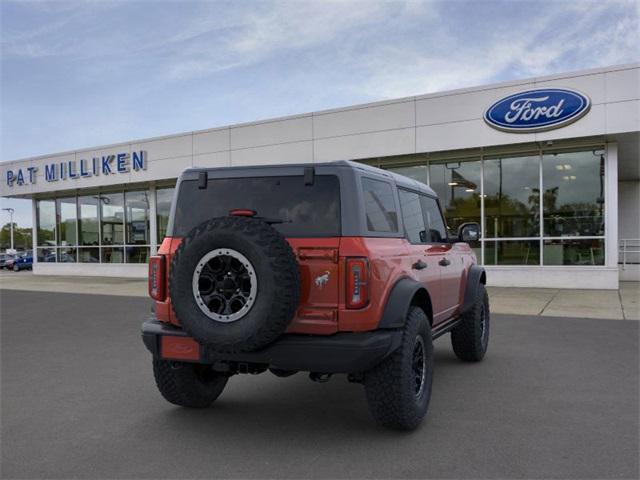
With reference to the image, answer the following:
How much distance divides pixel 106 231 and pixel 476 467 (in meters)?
23.1

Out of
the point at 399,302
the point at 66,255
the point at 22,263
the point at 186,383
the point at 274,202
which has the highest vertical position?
the point at 274,202

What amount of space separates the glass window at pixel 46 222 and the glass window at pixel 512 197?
66.5ft

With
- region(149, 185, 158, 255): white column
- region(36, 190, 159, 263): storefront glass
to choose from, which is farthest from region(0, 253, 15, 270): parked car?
region(149, 185, 158, 255): white column

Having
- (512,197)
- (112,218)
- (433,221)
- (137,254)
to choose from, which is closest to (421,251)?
(433,221)

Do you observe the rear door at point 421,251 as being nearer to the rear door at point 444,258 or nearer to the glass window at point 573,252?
the rear door at point 444,258

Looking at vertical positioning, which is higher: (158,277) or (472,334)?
(158,277)

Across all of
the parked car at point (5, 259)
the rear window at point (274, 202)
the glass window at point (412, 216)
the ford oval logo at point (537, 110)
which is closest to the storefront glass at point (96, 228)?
the parked car at point (5, 259)

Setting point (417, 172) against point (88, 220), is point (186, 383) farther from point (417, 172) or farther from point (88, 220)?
point (88, 220)

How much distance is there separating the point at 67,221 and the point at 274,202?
24460mm

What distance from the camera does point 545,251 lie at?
14.9 m

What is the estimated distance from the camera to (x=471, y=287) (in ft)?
20.0

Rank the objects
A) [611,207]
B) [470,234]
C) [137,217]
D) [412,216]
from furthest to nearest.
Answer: [137,217]
[611,207]
[470,234]
[412,216]

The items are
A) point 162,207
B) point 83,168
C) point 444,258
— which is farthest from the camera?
point 83,168

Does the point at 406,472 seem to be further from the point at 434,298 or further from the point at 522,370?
the point at 522,370
